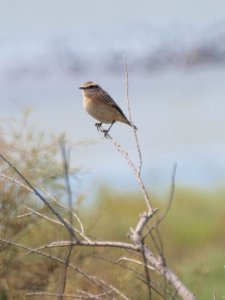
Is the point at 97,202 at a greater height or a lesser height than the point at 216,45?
lesser

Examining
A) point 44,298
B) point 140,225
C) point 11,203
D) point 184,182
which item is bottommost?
point 140,225

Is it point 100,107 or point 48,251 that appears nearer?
point 48,251

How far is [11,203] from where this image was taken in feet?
15.4

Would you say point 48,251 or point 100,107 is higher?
point 100,107

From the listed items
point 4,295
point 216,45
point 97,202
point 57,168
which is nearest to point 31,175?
point 57,168

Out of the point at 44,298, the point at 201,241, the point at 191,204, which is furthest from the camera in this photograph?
the point at 191,204

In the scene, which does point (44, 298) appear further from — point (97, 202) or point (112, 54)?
point (112, 54)

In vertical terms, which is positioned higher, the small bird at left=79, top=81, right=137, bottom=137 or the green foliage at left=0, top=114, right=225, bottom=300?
the small bird at left=79, top=81, right=137, bottom=137

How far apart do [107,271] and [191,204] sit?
2240 mm

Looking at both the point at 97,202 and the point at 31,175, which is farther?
the point at 97,202

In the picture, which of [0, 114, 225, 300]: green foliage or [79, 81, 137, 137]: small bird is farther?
[79, 81, 137, 137]: small bird

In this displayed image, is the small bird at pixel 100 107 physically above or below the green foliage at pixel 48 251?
above

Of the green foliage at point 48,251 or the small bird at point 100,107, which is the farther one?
the small bird at point 100,107

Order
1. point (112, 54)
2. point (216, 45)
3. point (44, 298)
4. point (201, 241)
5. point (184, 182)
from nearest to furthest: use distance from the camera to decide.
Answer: point (44, 298) → point (201, 241) → point (184, 182) → point (216, 45) → point (112, 54)
